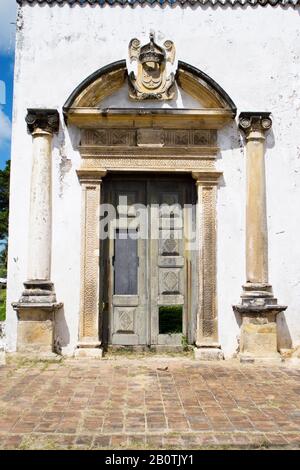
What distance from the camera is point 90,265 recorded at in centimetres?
628

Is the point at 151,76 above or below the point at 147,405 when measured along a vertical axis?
above

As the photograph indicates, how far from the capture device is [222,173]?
6426 mm

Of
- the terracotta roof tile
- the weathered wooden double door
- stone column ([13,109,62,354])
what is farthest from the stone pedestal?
the terracotta roof tile

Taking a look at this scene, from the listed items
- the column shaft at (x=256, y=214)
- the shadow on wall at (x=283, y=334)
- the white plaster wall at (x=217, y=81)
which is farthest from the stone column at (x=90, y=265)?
the shadow on wall at (x=283, y=334)

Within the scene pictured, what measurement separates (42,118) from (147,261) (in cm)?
251

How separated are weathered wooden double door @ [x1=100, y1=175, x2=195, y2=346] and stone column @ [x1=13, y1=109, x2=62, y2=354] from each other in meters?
Result: 0.81

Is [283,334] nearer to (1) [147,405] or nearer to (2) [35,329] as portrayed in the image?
(1) [147,405]

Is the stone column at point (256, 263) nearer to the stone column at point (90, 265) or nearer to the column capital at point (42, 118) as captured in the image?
the stone column at point (90, 265)

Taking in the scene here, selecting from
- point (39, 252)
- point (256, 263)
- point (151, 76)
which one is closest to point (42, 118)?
point (151, 76)

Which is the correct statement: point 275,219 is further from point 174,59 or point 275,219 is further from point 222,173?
point 174,59

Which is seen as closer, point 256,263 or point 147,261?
point 256,263

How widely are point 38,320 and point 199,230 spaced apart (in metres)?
2.53

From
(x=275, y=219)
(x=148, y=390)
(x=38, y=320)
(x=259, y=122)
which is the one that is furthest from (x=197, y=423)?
(x=259, y=122)

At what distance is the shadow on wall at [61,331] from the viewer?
20.2 feet
